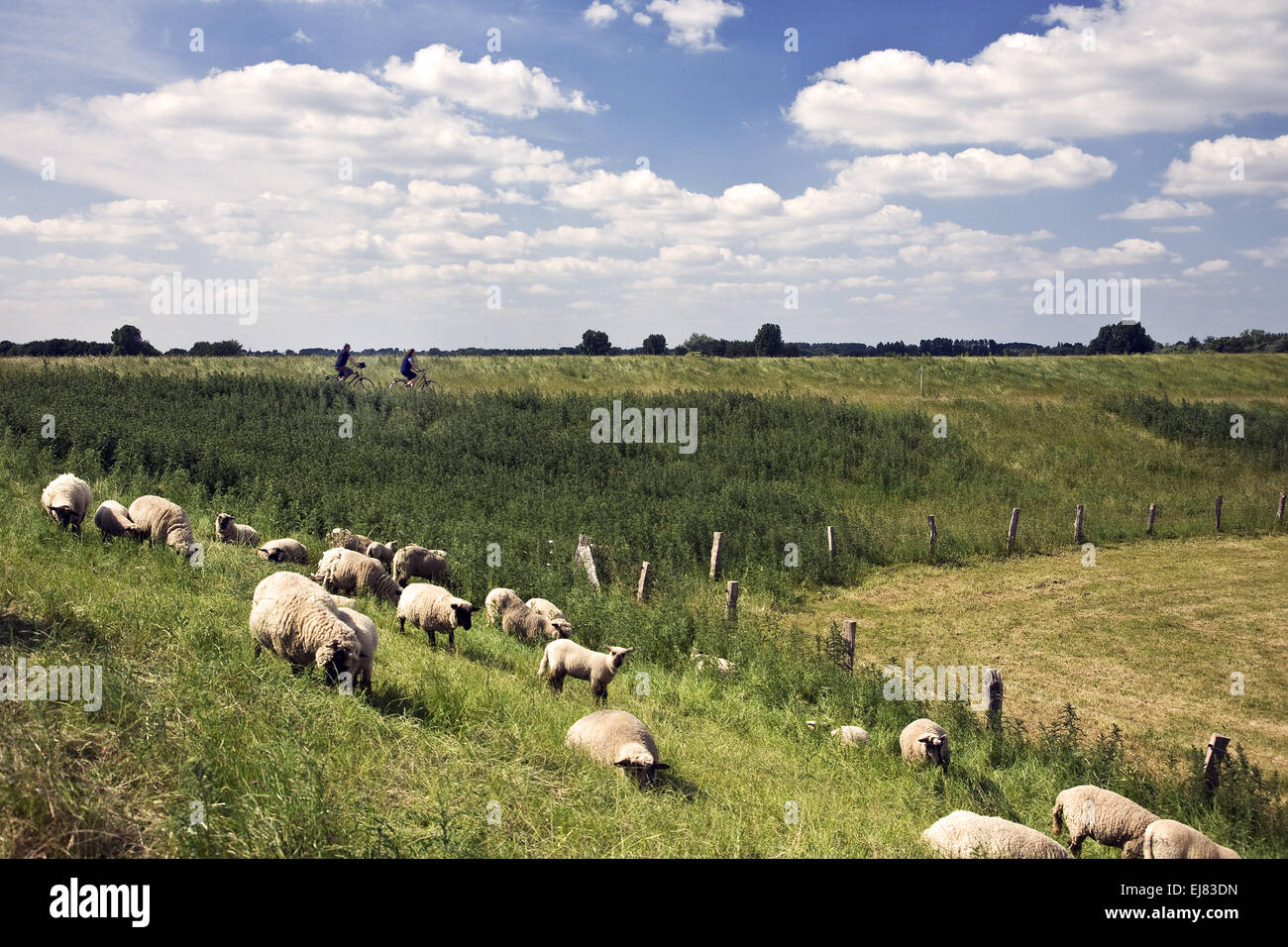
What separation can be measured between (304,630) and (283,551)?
669 centimetres

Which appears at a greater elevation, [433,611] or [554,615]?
[433,611]

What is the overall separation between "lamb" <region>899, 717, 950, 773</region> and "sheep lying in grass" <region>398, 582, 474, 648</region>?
19.4 ft

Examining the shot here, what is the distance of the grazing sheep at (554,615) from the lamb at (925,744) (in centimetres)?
502

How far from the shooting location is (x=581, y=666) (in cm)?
948

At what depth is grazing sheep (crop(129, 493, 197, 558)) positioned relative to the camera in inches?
444

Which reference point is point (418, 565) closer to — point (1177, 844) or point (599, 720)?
point (599, 720)

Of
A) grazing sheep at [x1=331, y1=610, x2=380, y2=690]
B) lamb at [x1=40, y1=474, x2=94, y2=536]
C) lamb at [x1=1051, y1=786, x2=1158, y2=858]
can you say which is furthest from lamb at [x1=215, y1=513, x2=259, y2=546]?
lamb at [x1=1051, y1=786, x2=1158, y2=858]

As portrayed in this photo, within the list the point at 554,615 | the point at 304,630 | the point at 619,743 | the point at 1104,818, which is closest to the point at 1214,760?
the point at 1104,818

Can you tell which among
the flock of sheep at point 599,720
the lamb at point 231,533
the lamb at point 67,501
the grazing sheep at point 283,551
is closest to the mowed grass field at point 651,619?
the flock of sheep at point 599,720

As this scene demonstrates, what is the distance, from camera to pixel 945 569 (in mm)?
21391
